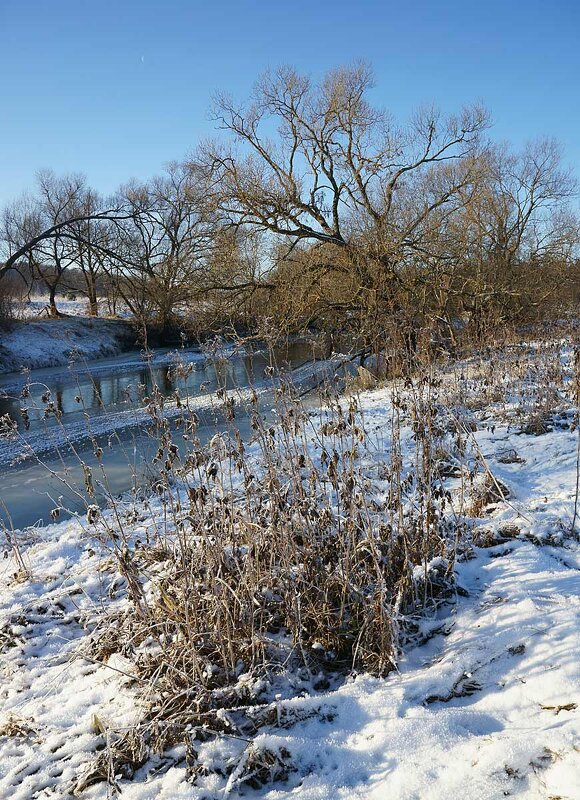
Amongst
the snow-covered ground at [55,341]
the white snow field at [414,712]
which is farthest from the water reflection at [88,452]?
the snow-covered ground at [55,341]

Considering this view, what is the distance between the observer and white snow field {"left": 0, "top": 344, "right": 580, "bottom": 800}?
1978 mm

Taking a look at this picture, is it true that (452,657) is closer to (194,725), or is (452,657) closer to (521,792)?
(521,792)

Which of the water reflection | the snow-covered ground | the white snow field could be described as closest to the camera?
the white snow field

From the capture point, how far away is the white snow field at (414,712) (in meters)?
1.98

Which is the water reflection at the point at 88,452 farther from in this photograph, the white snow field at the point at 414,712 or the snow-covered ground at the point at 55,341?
the snow-covered ground at the point at 55,341

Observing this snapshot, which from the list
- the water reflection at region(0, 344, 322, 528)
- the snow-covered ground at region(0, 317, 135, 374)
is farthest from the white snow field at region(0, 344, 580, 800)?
the snow-covered ground at region(0, 317, 135, 374)

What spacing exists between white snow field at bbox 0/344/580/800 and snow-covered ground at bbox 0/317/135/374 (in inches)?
680

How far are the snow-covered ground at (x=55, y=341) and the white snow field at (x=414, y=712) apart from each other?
17.3 meters

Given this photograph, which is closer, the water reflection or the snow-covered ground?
the water reflection

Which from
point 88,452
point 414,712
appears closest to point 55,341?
→ point 88,452

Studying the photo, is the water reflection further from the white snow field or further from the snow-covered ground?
the snow-covered ground

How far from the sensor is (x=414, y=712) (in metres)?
2.31

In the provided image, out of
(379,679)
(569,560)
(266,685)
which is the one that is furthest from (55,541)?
(569,560)

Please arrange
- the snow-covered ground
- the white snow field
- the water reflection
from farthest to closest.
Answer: the snow-covered ground, the water reflection, the white snow field
